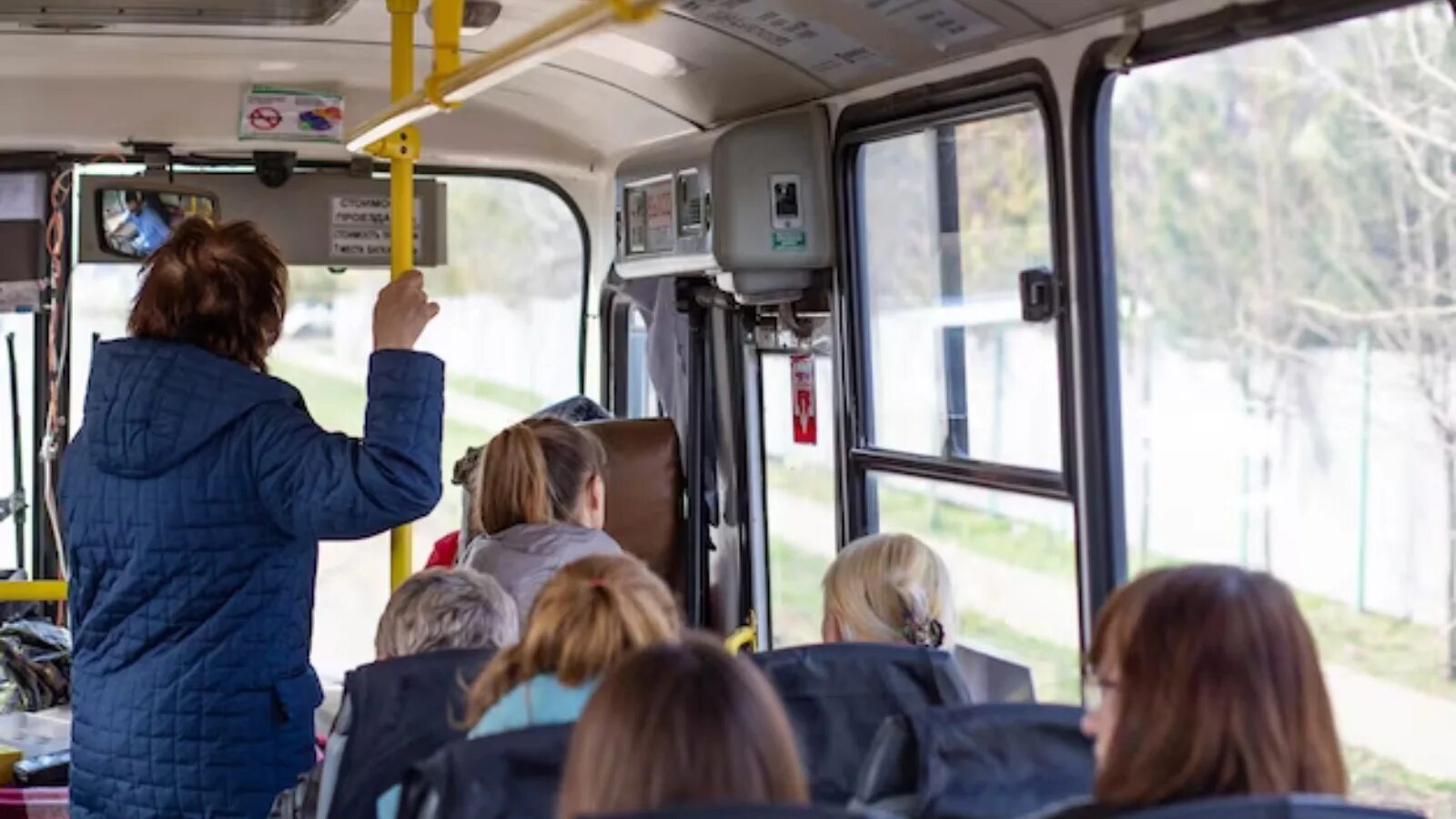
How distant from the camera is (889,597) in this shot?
11.0 feet

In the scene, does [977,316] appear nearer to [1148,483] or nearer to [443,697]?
[1148,483]

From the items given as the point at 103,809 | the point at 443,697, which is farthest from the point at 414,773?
the point at 103,809

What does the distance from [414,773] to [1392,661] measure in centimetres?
150

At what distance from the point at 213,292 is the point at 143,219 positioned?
2.17 m

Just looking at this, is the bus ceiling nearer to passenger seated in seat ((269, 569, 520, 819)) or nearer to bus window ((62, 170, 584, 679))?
bus window ((62, 170, 584, 679))

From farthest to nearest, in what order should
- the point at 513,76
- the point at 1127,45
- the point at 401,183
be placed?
the point at 513,76, the point at 401,183, the point at 1127,45

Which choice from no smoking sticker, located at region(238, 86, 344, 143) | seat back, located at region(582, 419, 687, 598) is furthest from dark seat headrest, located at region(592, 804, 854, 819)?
no smoking sticker, located at region(238, 86, 344, 143)

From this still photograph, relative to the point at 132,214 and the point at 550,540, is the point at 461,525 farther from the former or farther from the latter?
the point at 550,540

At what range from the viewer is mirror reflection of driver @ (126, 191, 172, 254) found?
520 centimetres

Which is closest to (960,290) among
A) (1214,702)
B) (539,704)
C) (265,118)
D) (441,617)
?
(441,617)

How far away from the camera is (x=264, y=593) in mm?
3184

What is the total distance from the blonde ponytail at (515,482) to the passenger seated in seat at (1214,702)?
2.01 metres

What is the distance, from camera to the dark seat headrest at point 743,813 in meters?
1.50

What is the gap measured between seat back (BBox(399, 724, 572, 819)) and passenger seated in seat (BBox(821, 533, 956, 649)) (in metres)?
1.24
